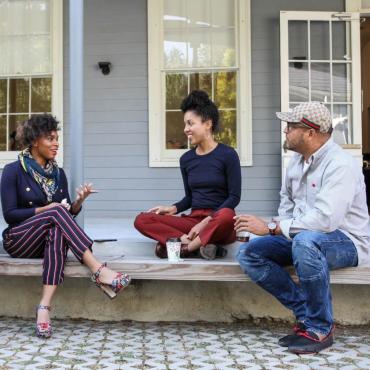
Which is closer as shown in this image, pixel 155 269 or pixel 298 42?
pixel 155 269

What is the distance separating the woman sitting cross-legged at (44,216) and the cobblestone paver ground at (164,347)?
0.21 meters

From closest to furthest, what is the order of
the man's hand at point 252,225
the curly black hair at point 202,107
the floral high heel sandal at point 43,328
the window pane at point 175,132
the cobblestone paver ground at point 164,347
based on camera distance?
the cobblestone paver ground at point 164,347 → the man's hand at point 252,225 → the floral high heel sandal at point 43,328 → the curly black hair at point 202,107 → the window pane at point 175,132

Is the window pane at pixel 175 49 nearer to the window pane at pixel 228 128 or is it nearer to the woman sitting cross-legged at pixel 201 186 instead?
the window pane at pixel 228 128

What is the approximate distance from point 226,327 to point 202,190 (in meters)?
0.82

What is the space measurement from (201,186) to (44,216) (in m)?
0.96

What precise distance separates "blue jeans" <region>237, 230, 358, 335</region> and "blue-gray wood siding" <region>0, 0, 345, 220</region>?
2601 mm

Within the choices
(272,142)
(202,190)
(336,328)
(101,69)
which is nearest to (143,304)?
(202,190)

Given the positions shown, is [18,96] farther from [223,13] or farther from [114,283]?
[114,283]

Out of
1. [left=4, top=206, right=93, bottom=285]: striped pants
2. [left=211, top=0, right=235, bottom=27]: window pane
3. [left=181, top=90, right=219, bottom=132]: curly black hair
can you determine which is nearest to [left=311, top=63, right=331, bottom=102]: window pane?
[left=211, top=0, right=235, bottom=27]: window pane

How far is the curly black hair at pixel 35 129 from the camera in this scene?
313cm

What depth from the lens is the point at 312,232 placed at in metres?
2.68

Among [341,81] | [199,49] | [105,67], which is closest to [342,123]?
[341,81]

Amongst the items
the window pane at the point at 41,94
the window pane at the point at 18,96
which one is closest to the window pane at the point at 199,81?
the window pane at the point at 41,94

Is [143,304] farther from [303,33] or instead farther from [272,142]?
[303,33]
